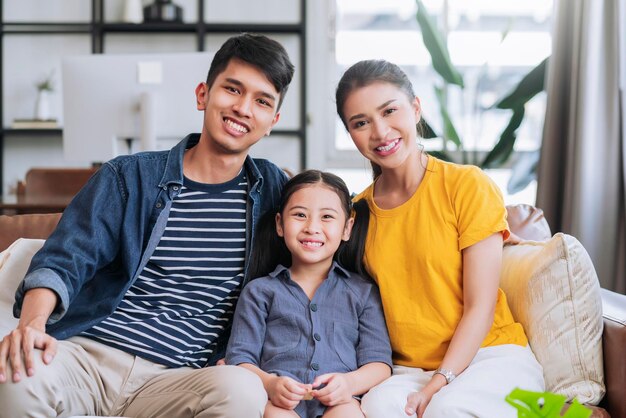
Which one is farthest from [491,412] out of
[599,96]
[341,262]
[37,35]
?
[37,35]

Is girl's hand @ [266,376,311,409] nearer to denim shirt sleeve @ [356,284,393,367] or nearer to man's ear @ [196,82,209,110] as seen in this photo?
denim shirt sleeve @ [356,284,393,367]

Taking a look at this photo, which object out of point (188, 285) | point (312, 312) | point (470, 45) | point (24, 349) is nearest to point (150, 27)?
point (470, 45)

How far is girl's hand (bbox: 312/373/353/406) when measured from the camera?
1402 millimetres

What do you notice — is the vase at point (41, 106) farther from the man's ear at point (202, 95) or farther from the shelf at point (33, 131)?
the man's ear at point (202, 95)

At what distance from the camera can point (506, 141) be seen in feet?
12.0

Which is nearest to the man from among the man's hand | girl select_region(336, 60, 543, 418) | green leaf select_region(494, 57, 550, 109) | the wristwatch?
the man's hand

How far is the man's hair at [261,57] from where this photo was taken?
5.62ft

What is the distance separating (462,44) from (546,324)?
126 inches

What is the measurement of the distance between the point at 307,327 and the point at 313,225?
23 cm

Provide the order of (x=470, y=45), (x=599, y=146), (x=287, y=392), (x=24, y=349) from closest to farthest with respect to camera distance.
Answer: (x=24, y=349) < (x=287, y=392) < (x=599, y=146) < (x=470, y=45)

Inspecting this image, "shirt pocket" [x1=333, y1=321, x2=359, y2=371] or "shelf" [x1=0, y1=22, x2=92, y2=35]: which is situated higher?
"shelf" [x1=0, y1=22, x2=92, y2=35]

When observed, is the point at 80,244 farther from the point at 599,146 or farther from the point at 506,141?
the point at 506,141

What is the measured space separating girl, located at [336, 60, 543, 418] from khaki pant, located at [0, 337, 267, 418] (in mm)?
280

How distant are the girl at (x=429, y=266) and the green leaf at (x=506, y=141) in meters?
1.96
